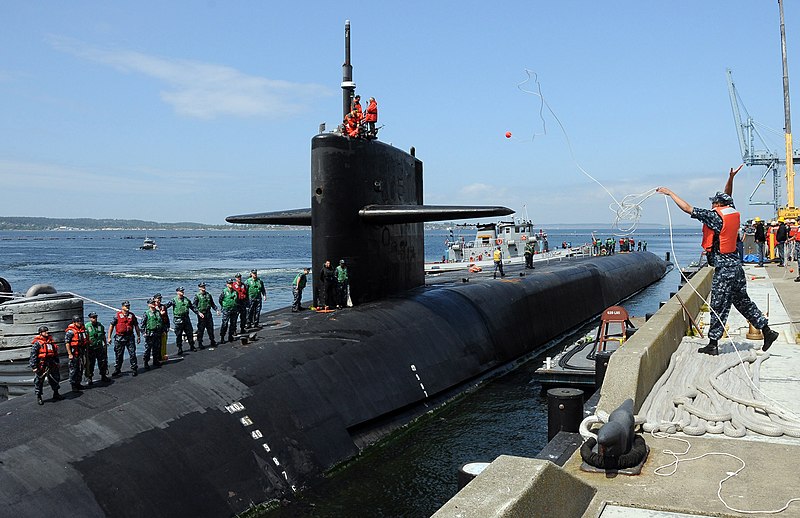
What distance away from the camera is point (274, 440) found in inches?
366

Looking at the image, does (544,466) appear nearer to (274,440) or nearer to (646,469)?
(646,469)

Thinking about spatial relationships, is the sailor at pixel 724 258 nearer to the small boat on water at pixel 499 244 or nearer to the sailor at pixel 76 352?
the sailor at pixel 76 352

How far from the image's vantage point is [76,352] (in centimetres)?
922

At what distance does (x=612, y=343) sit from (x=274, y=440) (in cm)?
891

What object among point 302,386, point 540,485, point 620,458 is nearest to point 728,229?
point 620,458

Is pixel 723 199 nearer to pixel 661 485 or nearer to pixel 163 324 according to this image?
pixel 661 485

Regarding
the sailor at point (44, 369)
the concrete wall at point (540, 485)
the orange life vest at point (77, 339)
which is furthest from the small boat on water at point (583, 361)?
the sailor at point (44, 369)

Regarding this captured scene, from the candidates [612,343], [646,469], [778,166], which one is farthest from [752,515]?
[778,166]

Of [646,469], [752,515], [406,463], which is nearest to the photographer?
[752,515]

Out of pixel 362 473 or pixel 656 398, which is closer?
pixel 656 398

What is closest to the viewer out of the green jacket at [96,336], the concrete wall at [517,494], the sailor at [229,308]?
the concrete wall at [517,494]

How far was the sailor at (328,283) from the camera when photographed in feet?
46.6

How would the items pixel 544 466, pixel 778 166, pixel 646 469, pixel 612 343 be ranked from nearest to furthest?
pixel 544 466 → pixel 646 469 → pixel 612 343 → pixel 778 166

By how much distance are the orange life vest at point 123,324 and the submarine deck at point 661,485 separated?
699cm
